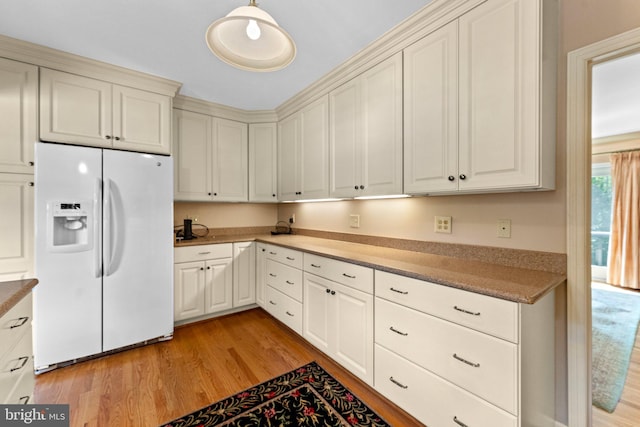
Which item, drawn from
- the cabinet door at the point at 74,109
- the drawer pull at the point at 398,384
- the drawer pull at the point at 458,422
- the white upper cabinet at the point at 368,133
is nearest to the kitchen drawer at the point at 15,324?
the cabinet door at the point at 74,109

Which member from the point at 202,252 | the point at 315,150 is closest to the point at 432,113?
the point at 315,150

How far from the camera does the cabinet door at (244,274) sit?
301cm

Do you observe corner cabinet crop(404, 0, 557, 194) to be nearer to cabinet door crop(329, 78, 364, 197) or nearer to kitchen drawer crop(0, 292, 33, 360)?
cabinet door crop(329, 78, 364, 197)

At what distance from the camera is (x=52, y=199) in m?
1.97

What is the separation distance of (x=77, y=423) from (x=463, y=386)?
2.11 m

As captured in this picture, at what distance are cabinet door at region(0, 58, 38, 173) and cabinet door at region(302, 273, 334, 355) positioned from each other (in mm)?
2325

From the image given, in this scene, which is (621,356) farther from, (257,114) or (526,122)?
(257,114)

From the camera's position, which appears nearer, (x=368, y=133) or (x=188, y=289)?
(x=368, y=133)

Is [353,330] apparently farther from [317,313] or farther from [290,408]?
[290,408]

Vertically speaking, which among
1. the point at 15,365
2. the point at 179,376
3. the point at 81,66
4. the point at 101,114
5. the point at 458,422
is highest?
the point at 81,66

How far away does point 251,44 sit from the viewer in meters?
1.34

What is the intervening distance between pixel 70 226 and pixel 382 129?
2.52m

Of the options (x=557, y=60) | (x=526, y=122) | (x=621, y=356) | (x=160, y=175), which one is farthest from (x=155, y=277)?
(x=621, y=356)

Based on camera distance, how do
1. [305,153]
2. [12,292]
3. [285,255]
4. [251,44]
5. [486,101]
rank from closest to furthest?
1. [12,292]
2. [251,44]
3. [486,101]
4. [285,255]
5. [305,153]
